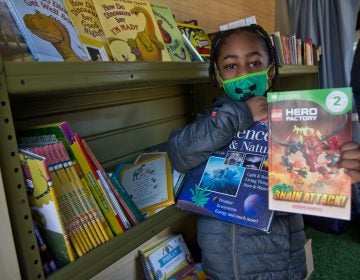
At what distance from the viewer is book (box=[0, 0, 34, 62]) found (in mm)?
612

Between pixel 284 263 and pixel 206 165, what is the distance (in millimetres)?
364

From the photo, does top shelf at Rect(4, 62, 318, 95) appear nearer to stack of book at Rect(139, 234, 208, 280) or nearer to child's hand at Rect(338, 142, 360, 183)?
child's hand at Rect(338, 142, 360, 183)

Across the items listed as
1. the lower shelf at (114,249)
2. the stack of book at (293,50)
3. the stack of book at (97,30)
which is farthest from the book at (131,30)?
the stack of book at (293,50)

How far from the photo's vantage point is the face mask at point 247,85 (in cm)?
88

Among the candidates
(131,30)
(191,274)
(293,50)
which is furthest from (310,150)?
(293,50)

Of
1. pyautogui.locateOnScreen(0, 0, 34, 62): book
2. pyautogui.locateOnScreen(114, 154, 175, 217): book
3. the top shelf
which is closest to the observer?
the top shelf

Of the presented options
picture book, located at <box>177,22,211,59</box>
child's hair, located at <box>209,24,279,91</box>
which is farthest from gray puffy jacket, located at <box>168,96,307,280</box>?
picture book, located at <box>177,22,211,59</box>

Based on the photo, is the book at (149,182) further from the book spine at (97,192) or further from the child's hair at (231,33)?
the child's hair at (231,33)

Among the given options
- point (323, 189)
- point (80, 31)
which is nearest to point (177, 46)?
point (80, 31)

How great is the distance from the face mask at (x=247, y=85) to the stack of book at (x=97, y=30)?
24 cm

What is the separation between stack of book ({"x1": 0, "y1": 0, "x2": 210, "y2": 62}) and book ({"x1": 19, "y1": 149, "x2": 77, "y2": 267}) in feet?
0.77

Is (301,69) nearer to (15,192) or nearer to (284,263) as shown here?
(284,263)

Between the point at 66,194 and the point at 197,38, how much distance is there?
0.93 meters

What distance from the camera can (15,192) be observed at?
52cm
